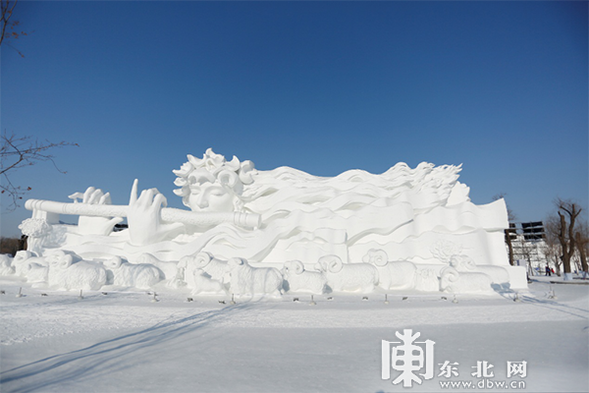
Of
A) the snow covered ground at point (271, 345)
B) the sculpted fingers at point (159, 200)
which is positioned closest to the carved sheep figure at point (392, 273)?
the snow covered ground at point (271, 345)

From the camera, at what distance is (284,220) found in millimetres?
13086

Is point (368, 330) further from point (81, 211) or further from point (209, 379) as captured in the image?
point (81, 211)

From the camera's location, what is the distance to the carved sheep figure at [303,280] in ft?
30.0

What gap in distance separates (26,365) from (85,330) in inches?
61.9

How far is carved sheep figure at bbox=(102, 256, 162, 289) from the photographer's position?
1009cm

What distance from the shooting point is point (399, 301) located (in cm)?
801

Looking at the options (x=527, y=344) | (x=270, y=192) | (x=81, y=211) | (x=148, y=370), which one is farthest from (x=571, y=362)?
(x=81, y=211)

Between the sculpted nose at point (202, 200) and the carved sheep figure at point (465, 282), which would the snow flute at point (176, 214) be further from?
the carved sheep figure at point (465, 282)

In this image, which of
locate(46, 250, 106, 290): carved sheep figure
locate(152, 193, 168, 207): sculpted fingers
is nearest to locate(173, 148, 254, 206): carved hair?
locate(152, 193, 168, 207): sculpted fingers

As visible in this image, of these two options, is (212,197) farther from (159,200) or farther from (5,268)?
(5,268)

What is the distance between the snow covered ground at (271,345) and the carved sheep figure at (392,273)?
2.47 metres

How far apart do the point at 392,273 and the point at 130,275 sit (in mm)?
7491

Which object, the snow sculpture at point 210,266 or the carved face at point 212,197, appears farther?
the carved face at point 212,197

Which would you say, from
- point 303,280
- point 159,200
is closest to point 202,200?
point 159,200
